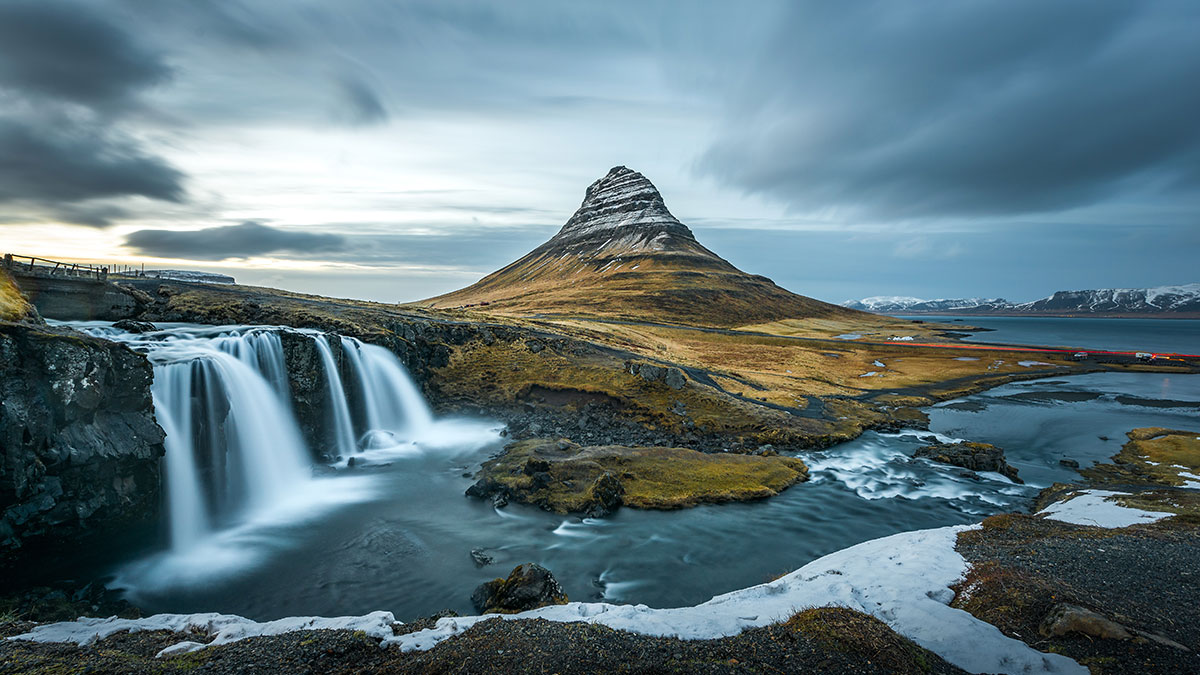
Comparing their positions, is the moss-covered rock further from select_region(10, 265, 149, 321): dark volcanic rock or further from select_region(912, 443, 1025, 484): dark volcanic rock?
select_region(10, 265, 149, 321): dark volcanic rock

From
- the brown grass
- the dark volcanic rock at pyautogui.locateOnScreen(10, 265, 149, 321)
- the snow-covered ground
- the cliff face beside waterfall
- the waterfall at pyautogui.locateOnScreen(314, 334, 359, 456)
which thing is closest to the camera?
the snow-covered ground

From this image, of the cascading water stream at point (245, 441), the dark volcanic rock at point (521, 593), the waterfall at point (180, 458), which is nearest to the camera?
the dark volcanic rock at point (521, 593)

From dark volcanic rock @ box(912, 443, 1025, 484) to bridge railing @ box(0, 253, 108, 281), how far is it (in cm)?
6591

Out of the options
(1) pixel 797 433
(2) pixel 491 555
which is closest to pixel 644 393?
(1) pixel 797 433

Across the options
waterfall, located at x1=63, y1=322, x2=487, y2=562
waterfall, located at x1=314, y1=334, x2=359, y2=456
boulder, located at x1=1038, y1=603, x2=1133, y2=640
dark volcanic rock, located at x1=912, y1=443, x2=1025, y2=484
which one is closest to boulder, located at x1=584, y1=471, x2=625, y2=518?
waterfall, located at x1=63, y1=322, x2=487, y2=562

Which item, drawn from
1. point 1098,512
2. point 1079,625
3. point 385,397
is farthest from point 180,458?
point 1098,512

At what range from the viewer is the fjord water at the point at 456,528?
19.0m

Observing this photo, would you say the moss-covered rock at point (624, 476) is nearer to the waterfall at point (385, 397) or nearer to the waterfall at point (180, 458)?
the waterfall at point (385, 397)

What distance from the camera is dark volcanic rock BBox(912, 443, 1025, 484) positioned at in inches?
1316

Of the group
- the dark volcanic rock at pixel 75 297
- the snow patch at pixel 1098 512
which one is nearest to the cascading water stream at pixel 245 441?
the dark volcanic rock at pixel 75 297

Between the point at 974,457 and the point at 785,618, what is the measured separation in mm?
29661

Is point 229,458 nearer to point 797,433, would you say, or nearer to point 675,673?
point 675,673

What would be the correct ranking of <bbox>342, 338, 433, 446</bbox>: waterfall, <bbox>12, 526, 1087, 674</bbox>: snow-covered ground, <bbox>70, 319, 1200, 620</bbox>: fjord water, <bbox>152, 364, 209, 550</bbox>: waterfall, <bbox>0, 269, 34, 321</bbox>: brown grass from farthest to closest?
<bbox>342, 338, 433, 446</bbox>: waterfall, <bbox>152, 364, 209, 550</bbox>: waterfall, <bbox>0, 269, 34, 321</bbox>: brown grass, <bbox>70, 319, 1200, 620</bbox>: fjord water, <bbox>12, 526, 1087, 674</bbox>: snow-covered ground

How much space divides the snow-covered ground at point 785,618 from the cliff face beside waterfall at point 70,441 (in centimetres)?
802
